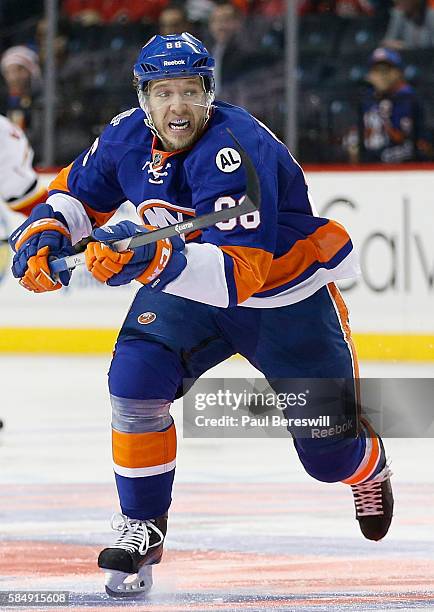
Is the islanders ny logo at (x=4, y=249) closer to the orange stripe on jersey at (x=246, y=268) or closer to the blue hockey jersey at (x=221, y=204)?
the blue hockey jersey at (x=221, y=204)

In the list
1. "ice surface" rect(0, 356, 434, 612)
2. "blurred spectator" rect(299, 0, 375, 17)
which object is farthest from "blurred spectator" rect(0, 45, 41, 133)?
"ice surface" rect(0, 356, 434, 612)

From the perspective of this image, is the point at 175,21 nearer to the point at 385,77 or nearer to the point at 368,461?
the point at 385,77

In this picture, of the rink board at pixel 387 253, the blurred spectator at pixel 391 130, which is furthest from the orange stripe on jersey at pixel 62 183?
the blurred spectator at pixel 391 130

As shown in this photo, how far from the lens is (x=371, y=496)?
11.3 ft

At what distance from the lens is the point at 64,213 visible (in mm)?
3213

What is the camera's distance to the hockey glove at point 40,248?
9.45 feet

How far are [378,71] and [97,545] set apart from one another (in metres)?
4.70

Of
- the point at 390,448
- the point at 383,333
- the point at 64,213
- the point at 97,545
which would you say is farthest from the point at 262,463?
the point at 383,333

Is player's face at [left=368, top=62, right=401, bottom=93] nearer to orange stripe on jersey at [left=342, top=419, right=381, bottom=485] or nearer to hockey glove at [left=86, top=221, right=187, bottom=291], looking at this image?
orange stripe on jersey at [left=342, top=419, right=381, bottom=485]

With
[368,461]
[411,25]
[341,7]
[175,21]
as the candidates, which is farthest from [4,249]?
[368,461]

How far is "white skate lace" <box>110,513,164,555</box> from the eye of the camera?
299 centimetres

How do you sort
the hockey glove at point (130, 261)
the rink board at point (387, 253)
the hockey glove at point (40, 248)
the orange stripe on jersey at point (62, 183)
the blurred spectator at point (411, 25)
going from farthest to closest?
1. the blurred spectator at point (411, 25)
2. the rink board at point (387, 253)
3. the orange stripe on jersey at point (62, 183)
4. the hockey glove at point (40, 248)
5. the hockey glove at point (130, 261)

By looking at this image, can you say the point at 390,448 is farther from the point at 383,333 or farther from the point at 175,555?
the point at 383,333

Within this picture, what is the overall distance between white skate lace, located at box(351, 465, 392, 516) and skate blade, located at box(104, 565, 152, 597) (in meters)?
0.68
